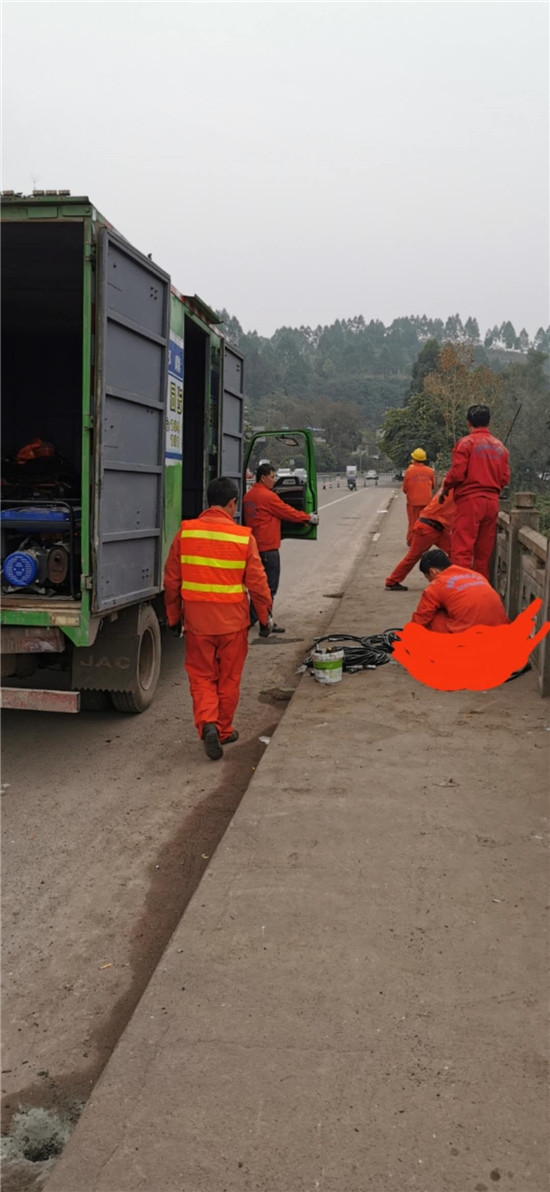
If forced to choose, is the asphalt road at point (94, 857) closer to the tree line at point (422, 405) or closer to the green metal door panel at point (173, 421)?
the green metal door panel at point (173, 421)

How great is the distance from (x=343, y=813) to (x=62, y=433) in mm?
5707

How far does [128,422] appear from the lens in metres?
5.21

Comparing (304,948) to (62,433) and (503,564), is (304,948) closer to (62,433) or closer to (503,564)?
(503,564)

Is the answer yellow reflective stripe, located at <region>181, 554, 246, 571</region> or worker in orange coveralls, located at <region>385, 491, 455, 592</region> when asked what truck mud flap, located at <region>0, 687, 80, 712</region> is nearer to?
yellow reflective stripe, located at <region>181, 554, 246, 571</region>

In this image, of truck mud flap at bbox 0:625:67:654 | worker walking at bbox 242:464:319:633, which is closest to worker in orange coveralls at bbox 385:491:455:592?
worker walking at bbox 242:464:319:633

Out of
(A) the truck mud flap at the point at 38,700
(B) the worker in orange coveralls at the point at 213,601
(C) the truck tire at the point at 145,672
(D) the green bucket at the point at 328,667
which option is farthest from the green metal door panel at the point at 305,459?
(A) the truck mud flap at the point at 38,700

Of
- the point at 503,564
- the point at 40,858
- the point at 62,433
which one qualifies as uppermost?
the point at 62,433

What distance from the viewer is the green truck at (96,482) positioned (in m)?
4.76

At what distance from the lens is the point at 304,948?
2.86 m

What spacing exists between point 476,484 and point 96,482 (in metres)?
3.95

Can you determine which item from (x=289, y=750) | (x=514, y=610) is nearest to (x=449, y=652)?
(x=514, y=610)

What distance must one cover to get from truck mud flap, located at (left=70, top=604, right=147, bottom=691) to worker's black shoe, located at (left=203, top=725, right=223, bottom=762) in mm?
760

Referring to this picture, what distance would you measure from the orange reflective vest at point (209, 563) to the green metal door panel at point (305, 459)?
13.7 ft

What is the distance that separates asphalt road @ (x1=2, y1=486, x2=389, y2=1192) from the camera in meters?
2.73
